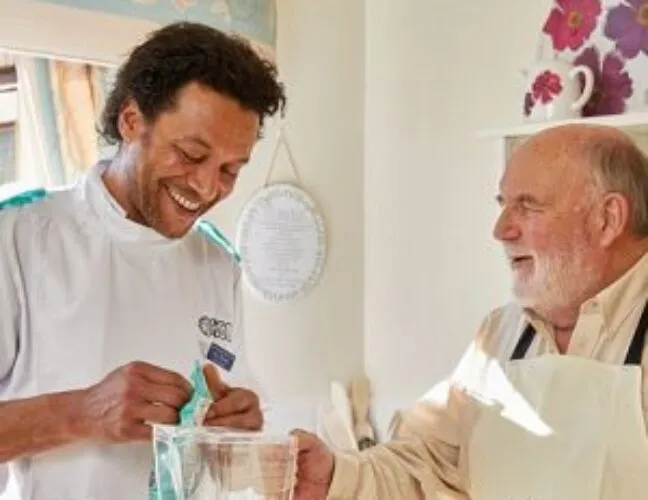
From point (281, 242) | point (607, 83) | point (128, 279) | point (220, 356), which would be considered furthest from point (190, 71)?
point (281, 242)

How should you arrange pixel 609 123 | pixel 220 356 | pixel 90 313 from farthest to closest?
pixel 609 123
pixel 220 356
pixel 90 313

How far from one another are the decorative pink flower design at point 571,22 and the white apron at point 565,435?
85 centimetres

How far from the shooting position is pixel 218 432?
1088 mm

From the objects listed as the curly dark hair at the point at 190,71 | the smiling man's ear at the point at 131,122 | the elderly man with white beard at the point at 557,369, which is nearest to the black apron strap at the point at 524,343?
the elderly man with white beard at the point at 557,369

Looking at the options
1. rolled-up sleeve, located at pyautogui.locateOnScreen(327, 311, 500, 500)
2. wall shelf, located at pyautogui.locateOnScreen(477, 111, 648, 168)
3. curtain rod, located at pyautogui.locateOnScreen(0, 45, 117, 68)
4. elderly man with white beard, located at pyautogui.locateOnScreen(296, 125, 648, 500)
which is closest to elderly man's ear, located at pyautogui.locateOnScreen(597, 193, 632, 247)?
elderly man with white beard, located at pyautogui.locateOnScreen(296, 125, 648, 500)

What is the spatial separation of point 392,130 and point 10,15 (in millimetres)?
1082

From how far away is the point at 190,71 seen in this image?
1248 millimetres

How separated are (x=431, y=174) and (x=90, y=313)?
4.46 feet

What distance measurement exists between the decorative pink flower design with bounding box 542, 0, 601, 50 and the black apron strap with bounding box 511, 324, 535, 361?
79 centimetres

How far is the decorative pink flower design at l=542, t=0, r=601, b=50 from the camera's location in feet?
6.66

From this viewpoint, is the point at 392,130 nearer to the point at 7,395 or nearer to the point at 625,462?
the point at 625,462

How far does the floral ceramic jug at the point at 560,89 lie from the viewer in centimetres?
197

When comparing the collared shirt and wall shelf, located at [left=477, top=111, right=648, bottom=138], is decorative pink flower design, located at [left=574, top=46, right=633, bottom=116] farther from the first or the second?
the collared shirt

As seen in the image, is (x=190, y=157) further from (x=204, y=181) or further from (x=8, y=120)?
(x=8, y=120)
